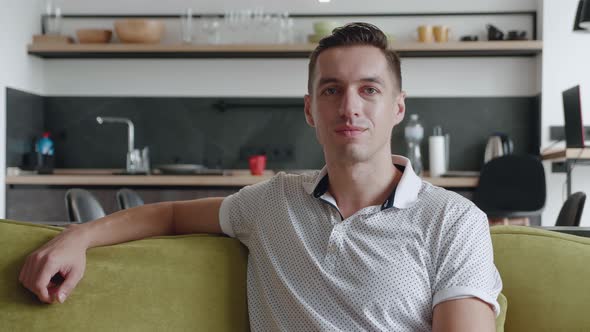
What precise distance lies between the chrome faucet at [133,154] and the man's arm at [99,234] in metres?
3.92

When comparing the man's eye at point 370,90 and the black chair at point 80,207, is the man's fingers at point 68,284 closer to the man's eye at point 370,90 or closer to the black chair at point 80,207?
the man's eye at point 370,90

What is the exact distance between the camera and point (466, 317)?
1.41 m

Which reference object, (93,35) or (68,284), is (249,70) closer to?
(93,35)

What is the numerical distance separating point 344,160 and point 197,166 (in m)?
4.00

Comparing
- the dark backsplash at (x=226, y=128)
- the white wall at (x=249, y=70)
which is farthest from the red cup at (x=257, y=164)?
the white wall at (x=249, y=70)

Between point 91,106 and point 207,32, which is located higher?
point 207,32

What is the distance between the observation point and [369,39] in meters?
1.75

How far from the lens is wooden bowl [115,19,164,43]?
5.73 metres

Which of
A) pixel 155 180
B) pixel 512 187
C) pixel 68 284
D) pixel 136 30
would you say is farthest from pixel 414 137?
pixel 68 284

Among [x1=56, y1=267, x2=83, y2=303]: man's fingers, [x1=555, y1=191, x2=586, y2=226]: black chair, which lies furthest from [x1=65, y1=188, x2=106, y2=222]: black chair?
[x1=555, y1=191, x2=586, y2=226]: black chair

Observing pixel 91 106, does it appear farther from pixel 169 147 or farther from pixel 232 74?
pixel 232 74

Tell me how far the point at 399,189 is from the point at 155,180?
3.95 metres

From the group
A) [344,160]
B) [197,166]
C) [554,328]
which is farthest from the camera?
[197,166]

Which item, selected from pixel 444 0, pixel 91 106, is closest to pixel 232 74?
pixel 91 106
